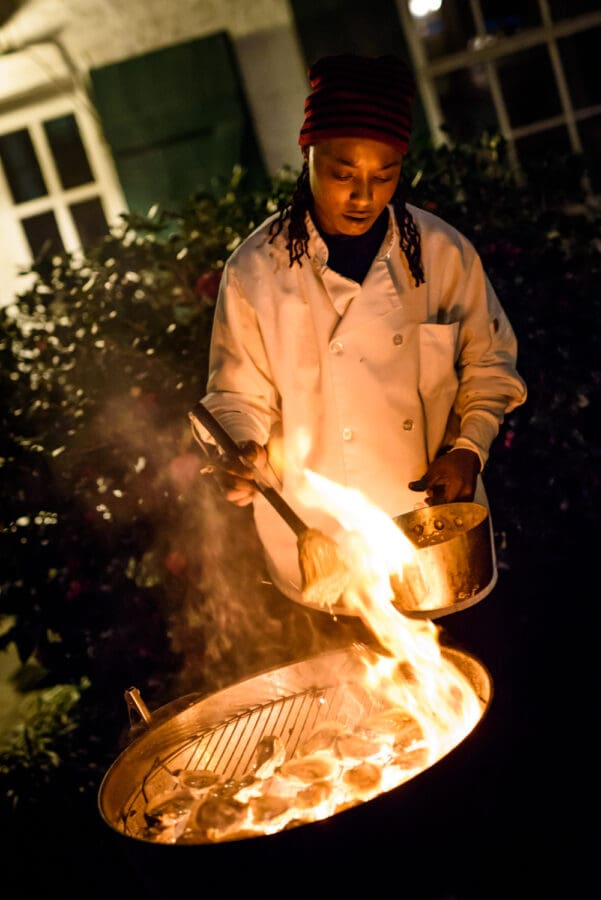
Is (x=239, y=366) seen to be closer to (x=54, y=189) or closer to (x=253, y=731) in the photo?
(x=253, y=731)

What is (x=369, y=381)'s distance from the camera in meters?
2.67

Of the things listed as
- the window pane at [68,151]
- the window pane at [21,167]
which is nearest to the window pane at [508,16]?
the window pane at [68,151]

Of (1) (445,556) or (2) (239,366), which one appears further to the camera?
(2) (239,366)

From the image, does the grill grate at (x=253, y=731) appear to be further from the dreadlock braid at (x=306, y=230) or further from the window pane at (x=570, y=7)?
the window pane at (x=570, y=7)

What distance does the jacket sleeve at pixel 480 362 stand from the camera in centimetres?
275

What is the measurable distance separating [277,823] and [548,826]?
63.3 inches

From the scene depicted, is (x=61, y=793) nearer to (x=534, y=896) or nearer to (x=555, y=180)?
(x=534, y=896)

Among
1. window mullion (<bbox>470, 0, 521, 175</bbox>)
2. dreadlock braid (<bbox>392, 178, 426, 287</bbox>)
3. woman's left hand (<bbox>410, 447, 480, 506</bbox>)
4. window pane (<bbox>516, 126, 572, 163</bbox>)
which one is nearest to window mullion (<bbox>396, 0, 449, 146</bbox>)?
window mullion (<bbox>470, 0, 521, 175</bbox>)

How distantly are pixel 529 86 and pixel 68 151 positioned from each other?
145 inches

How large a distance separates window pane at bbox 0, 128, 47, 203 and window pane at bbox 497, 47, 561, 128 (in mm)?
3766

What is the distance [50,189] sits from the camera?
23.5ft

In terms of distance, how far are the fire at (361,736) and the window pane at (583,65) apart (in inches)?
215

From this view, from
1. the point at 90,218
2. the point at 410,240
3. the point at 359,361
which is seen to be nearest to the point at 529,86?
the point at 90,218

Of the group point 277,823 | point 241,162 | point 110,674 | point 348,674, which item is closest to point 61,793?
point 110,674
